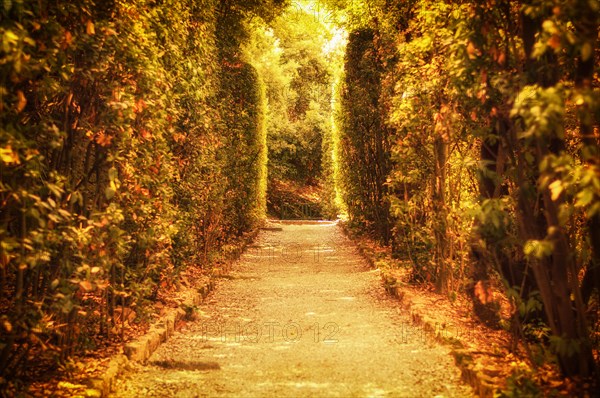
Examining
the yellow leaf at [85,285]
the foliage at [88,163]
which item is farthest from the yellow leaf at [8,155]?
the yellow leaf at [85,285]

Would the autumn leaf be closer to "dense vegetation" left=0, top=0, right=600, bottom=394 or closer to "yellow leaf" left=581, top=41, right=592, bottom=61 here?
"dense vegetation" left=0, top=0, right=600, bottom=394

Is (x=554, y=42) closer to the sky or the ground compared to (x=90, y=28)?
closer to the ground

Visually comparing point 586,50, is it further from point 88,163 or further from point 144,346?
point 144,346

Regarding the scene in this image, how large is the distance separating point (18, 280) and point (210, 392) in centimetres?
167

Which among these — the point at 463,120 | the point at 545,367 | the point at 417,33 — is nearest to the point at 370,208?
the point at 417,33

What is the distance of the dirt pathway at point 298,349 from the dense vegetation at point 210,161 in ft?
2.34

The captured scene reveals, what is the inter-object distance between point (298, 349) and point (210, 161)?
479 centimetres

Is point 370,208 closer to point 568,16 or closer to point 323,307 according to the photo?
point 323,307

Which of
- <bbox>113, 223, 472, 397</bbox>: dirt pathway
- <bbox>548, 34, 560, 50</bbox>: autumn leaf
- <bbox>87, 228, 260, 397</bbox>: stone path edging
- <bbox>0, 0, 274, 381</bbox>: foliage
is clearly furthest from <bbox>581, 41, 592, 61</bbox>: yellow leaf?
<bbox>87, 228, 260, 397</bbox>: stone path edging

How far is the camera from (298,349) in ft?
19.5

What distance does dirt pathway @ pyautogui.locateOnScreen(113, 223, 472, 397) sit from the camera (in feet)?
15.4

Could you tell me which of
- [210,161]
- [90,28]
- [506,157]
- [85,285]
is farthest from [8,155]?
[210,161]

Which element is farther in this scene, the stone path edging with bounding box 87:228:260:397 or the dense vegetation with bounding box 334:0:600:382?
the stone path edging with bounding box 87:228:260:397

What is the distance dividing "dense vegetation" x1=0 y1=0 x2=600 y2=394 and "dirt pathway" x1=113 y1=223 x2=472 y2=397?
714 millimetres
